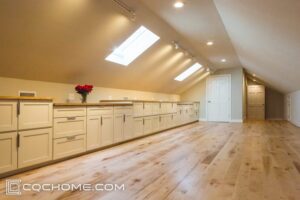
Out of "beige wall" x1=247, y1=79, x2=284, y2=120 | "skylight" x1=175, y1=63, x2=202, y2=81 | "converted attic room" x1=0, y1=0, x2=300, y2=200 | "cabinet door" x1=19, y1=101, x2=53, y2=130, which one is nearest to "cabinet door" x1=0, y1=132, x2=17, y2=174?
"converted attic room" x1=0, y1=0, x2=300, y2=200

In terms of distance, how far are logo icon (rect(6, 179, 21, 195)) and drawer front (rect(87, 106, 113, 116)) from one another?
151 cm

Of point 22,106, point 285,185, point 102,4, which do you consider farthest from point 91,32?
point 285,185

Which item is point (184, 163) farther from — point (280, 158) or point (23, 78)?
point (23, 78)

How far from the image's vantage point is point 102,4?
10.00ft

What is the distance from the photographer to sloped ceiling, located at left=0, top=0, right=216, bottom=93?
2633 mm

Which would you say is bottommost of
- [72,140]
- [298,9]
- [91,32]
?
[72,140]

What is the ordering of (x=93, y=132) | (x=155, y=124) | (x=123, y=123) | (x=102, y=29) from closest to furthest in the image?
(x=102, y=29) < (x=93, y=132) < (x=123, y=123) < (x=155, y=124)

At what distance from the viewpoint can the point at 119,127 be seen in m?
4.43

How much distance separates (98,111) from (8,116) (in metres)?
1.55

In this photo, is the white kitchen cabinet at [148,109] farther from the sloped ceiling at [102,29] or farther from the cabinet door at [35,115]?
the cabinet door at [35,115]

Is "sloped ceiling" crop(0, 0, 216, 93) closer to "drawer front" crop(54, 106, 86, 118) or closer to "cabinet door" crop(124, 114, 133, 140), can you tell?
"drawer front" crop(54, 106, 86, 118)

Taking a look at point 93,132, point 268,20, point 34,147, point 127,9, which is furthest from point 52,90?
point 268,20

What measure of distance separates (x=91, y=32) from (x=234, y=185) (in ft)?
9.38

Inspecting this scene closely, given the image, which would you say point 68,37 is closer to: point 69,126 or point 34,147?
point 69,126
